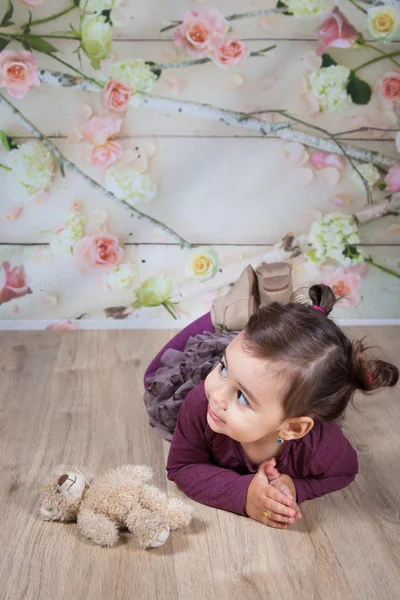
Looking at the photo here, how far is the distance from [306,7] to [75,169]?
72 cm

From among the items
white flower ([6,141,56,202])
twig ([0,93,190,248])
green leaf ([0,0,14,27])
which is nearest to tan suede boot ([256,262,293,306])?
twig ([0,93,190,248])

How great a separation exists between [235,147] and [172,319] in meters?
0.53

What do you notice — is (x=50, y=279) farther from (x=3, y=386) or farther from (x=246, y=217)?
(x=246, y=217)

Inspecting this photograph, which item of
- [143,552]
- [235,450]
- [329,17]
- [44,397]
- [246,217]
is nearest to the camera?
[143,552]

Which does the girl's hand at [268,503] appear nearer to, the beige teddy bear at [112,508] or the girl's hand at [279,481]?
the girl's hand at [279,481]

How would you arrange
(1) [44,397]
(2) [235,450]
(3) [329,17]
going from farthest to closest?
(3) [329,17] → (1) [44,397] → (2) [235,450]

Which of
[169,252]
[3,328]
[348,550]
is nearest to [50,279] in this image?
[3,328]

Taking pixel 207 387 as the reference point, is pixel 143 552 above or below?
below

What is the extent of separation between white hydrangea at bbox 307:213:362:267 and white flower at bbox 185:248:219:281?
0.27m

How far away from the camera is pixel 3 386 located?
6.20 feet

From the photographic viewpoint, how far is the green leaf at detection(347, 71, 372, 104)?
2.05 meters

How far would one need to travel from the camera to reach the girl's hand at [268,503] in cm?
139

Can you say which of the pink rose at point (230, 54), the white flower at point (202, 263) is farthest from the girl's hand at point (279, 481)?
the pink rose at point (230, 54)

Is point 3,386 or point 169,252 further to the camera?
point 169,252
